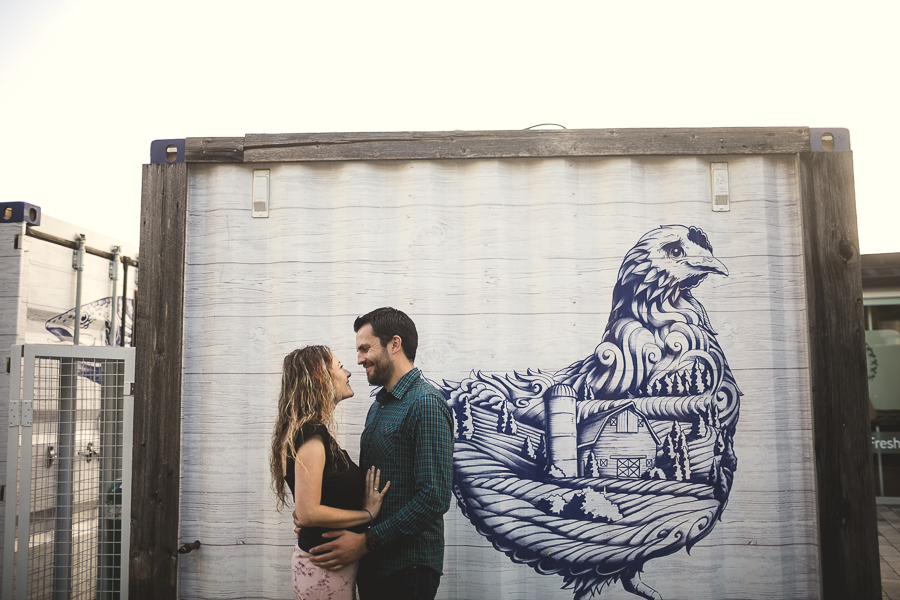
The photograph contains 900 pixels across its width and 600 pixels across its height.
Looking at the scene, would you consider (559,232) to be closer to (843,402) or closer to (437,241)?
(437,241)

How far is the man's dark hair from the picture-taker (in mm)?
2338

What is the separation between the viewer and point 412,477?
2.17m

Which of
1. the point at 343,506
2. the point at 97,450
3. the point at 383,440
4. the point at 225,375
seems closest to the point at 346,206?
the point at 225,375

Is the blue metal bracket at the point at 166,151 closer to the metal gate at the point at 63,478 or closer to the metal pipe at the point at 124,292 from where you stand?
the metal gate at the point at 63,478

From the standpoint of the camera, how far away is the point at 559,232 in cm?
291

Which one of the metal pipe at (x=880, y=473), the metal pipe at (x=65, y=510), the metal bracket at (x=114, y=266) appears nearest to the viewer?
the metal pipe at (x=65, y=510)

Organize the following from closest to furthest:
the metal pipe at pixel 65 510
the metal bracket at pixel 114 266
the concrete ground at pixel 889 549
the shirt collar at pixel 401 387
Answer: the shirt collar at pixel 401 387
the metal pipe at pixel 65 510
the concrete ground at pixel 889 549
the metal bracket at pixel 114 266

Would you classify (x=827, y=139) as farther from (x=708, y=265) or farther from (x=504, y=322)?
(x=504, y=322)

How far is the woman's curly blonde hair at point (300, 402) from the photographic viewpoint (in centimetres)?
209

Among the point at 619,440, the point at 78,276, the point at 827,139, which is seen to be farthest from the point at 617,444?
the point at 78,276

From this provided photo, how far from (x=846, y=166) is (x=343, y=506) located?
3.16 m

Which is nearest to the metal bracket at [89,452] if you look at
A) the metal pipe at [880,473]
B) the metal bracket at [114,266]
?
the metal bracket at [114,266]

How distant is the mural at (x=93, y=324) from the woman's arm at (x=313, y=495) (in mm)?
3353

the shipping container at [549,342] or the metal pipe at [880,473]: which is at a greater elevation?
the shipping container at [549,342]
